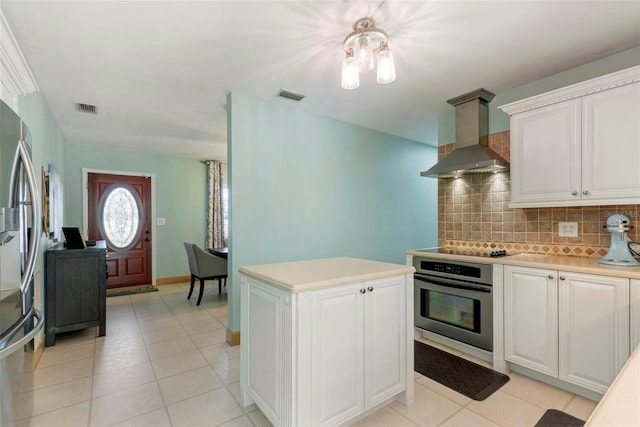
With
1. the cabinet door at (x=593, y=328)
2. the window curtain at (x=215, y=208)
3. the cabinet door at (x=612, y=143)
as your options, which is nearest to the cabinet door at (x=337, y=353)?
the cabinet door at (x=593, y=328)

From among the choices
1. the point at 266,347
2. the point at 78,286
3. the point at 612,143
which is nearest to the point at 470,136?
the point at 612,143

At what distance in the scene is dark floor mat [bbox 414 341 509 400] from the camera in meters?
2.16

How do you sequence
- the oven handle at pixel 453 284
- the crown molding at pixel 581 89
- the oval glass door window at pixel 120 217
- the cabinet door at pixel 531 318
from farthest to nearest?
1. the oval glass door window at pixel 120 217
2. the oven handle at pixel 453 284
3. the cabinet door at pixel 531 318
4. the crown molding at pixel 581 89

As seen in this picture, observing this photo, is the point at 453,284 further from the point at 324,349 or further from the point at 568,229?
the point at 324,349

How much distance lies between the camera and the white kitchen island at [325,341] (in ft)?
4.97

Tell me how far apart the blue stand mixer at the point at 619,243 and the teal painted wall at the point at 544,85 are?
1.19 metres

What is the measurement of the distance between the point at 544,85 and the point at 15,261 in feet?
12.8

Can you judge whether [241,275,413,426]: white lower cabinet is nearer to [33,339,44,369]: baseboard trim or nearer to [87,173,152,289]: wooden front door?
[33,339,44,369]: baseboard trim

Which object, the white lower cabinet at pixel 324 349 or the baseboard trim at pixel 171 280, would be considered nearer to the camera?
the white lower cabinet at pixel 324 349

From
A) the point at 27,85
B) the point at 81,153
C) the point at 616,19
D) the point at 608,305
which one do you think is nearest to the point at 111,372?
the point at 27,85

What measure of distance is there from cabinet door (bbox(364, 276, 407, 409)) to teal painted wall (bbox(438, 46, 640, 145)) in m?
2.14

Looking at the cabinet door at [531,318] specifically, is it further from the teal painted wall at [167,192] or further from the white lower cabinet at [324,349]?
the teal painted wall at [167,192]

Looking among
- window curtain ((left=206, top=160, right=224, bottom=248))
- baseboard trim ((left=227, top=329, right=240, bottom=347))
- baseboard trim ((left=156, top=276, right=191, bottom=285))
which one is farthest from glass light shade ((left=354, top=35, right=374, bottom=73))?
baseboard trim ((left=156, top=276, right=191, bottom=285))

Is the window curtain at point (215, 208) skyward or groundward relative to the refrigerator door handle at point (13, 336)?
skyward
